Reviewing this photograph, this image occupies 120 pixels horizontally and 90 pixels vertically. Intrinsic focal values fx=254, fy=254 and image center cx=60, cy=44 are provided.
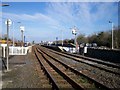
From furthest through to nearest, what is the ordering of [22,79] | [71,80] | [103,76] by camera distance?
[103,76] → [22,79] → [71,80]

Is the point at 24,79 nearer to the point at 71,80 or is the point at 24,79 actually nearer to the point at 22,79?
the point at 22,79

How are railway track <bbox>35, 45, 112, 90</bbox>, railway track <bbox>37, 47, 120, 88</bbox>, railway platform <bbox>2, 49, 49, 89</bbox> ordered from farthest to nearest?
railway track <bbox>37, 47, 120, 88</bbox>
railway platform <bbox>2, 49, 49, 89</bbox>
railway track <bbox>35, 45, 112, 90</bbox>

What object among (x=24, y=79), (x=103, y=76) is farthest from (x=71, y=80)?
(x=103, y=76)

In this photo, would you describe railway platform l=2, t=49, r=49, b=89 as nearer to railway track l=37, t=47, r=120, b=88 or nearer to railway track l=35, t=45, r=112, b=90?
railway track l=35, t=45, r=112, b=90

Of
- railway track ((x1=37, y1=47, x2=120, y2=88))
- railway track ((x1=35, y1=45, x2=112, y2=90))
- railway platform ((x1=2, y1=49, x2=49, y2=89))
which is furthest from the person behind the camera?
railway track ((x1=37, y1=47, x2=120, y2=88))

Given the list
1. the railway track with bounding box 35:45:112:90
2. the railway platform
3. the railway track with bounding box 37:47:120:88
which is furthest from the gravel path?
the railway track with bounding box 37:47:120:88

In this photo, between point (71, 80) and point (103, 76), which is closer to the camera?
point (71, 80)

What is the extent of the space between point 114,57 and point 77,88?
65.9ft

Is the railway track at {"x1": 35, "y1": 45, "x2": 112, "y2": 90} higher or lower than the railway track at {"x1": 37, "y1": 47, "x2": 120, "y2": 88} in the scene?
higher

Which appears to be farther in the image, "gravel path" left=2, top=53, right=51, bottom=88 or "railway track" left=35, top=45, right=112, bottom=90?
"gravel path" left=2, top=53, right=51, bottom=88

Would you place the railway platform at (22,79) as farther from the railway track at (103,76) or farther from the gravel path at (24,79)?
the railway track at (103,76)

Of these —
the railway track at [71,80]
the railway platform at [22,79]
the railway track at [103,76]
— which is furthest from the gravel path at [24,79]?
the railway track at [103,76]

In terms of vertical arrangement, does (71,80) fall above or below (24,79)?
above

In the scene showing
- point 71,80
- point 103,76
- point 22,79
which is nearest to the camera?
point 71,80
